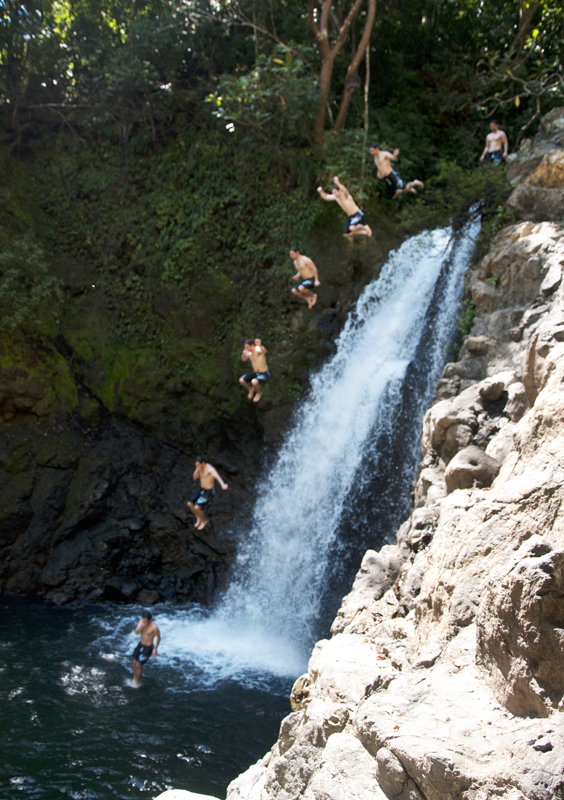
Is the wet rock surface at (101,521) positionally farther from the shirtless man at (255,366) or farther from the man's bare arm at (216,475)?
the shirtless man at (255,366)

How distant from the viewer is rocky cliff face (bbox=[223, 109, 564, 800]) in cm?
284

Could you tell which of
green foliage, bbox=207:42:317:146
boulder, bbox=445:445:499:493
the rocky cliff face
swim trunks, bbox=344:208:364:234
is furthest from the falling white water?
boulder, bbox=445:445:499:493

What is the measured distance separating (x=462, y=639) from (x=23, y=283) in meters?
12.6

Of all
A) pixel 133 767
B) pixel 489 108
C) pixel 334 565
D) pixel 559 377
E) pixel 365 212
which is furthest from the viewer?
pixel 489 108

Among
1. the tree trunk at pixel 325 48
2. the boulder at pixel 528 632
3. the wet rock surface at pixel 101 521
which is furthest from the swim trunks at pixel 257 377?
the boulder at pixel 528 632

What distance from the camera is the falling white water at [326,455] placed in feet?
34.4

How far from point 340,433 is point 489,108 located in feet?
31.5

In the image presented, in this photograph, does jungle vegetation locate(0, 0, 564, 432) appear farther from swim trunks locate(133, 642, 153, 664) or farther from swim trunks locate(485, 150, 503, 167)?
swim trunks locate(133, 642, 153, 664)

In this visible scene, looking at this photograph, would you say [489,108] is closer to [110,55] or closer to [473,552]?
[110,55]

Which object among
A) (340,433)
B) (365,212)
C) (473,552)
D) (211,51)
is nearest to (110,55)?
(211,51)

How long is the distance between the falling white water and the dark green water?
2.08 ft

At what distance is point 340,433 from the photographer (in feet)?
37.4

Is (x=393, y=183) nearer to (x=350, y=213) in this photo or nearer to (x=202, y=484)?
(x=350, y=213)

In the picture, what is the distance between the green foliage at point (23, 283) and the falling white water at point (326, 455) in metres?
6.62
